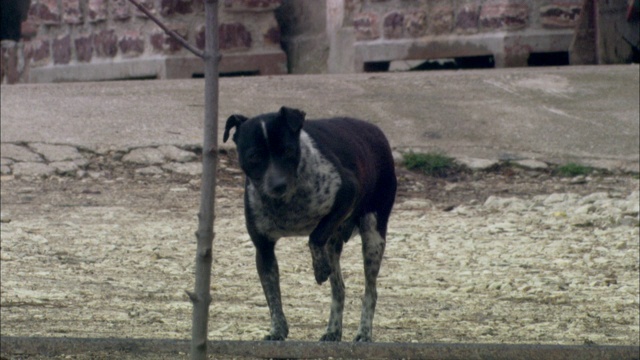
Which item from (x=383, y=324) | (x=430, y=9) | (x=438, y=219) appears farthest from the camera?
(x=430, y=9)

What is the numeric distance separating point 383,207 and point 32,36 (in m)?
10.2

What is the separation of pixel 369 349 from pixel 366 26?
9288 millimetres

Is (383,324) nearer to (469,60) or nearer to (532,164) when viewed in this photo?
(532,164)

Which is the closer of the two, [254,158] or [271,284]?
[254,158]

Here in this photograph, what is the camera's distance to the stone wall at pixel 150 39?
39.7 ft

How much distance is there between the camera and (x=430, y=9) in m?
12.4

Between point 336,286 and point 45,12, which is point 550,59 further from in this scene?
point 336,286

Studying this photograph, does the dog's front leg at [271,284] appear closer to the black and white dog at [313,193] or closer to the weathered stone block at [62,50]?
the black and white dog at [313,193]

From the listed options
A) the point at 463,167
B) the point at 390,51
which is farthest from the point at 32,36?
the point at 463,167

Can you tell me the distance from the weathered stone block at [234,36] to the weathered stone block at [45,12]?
257 centimetres

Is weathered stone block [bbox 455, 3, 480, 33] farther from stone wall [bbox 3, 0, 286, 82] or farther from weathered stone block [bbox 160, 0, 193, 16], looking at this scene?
weathered stone block [bbox 160, 0, 193, 16]

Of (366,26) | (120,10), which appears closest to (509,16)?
(366,26)

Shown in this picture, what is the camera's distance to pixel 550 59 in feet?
40.9

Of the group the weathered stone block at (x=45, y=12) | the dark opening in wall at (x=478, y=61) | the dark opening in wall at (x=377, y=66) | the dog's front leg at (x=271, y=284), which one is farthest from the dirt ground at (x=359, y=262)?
the weathered stone block at (x=45, y=12)
